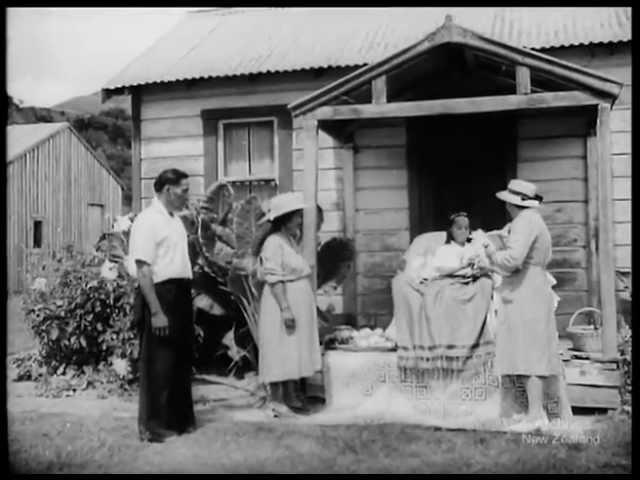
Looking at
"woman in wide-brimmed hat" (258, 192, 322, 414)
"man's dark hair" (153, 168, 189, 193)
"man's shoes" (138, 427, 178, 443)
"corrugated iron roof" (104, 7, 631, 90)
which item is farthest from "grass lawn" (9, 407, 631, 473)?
"corrugated iron roof" (104, 7, 631, 90)

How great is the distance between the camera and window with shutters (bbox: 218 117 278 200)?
6.62 m

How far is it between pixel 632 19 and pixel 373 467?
3.52 m

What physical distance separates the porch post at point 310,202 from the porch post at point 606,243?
2.02 m

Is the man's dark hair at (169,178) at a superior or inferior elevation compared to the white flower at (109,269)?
superior

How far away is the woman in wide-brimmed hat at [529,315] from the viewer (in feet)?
17.4

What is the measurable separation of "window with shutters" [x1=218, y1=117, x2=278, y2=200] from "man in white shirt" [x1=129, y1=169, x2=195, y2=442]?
4.20 ft

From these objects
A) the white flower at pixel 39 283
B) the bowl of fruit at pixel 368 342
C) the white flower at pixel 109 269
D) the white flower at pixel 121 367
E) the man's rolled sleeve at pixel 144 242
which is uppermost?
the man's rolled sleeve at pixel 144 242

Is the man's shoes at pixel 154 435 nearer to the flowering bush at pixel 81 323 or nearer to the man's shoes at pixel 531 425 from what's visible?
the flowering bush at pixel 81 323

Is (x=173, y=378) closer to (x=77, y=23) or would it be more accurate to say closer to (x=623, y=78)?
(x=77, y=23)

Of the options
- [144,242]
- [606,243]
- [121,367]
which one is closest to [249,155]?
[144,242]

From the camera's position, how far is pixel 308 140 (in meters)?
5.88

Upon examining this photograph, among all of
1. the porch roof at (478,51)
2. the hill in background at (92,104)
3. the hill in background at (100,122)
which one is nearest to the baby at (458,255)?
the porch roof at (478,51)

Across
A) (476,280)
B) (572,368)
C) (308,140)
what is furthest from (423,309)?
(308,140)

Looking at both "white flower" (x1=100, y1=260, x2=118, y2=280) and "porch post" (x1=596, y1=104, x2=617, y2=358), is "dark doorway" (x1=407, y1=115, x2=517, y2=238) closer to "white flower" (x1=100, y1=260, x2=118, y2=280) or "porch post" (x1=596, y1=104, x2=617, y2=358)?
"porch post" (x1=596, y1=104, x2=617, y2=358)
